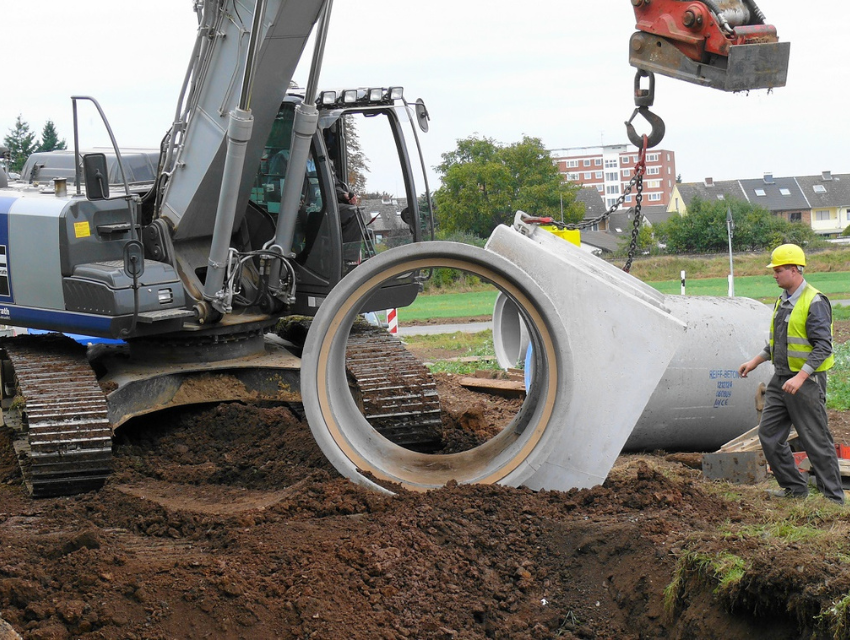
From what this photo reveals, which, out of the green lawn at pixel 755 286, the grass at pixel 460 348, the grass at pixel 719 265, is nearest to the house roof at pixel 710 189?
the grass at pixel 719 265

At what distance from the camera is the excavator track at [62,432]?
620cm

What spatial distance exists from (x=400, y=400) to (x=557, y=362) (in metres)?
1.45

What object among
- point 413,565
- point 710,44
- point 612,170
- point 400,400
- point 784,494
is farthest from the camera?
point 612,170

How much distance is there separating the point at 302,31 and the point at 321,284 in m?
1.95

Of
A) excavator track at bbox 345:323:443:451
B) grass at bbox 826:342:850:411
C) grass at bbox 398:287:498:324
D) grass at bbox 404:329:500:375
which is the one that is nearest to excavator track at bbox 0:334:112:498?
excavator track at bbox 345:323:443:451

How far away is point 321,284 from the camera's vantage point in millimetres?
7586

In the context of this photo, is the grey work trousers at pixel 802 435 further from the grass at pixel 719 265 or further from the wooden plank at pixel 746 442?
the grass at pixel 719 265

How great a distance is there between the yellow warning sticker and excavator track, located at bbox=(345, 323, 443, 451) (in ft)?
6.69

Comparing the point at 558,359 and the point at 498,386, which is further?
the point at 498,386

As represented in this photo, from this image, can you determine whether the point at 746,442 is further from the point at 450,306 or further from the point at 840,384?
the point at 450,306

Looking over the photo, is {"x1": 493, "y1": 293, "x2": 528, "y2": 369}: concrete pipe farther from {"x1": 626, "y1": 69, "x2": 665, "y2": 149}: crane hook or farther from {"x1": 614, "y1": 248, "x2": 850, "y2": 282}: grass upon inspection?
{"x1": 614, "y1": 248, "x2": 850, "y2": 282}: grass

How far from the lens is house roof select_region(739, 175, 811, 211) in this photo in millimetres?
82250

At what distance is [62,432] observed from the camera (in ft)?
20.4

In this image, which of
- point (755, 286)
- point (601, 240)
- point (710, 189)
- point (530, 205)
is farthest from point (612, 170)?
point (755, 286)
